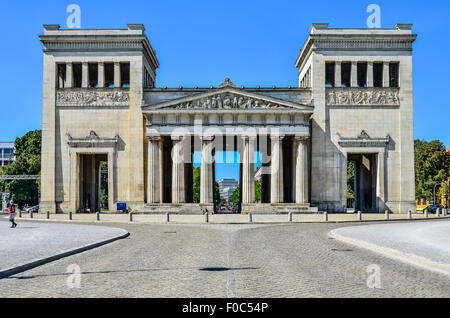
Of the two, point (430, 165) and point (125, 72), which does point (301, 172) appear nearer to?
point (125, 72)

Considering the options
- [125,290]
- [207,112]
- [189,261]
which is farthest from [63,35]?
[125,290]

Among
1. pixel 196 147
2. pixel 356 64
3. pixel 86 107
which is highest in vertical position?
pixel 356 64

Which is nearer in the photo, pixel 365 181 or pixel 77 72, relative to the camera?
pixel 77 72

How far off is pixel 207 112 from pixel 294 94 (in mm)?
11428

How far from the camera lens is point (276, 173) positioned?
60125 mm

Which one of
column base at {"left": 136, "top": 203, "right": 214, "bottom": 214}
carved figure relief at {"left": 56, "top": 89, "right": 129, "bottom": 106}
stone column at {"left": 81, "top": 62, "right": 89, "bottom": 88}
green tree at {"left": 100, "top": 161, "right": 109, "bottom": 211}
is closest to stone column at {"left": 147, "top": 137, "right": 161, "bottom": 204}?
column base at {"left": 136, "top": 203, "right": 214, "bottom": 214}

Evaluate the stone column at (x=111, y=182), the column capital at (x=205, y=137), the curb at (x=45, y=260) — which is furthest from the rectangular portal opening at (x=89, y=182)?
the curb at (x=45, y=260)

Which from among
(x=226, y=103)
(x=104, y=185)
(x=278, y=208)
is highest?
(x=226, y=103)

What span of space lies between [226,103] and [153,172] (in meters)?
12.0

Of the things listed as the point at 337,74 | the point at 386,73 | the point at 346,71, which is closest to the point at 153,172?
the point at 337,74

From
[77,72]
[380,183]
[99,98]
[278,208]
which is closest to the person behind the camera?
[278,208]

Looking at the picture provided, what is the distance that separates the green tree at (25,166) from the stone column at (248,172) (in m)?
52.1
